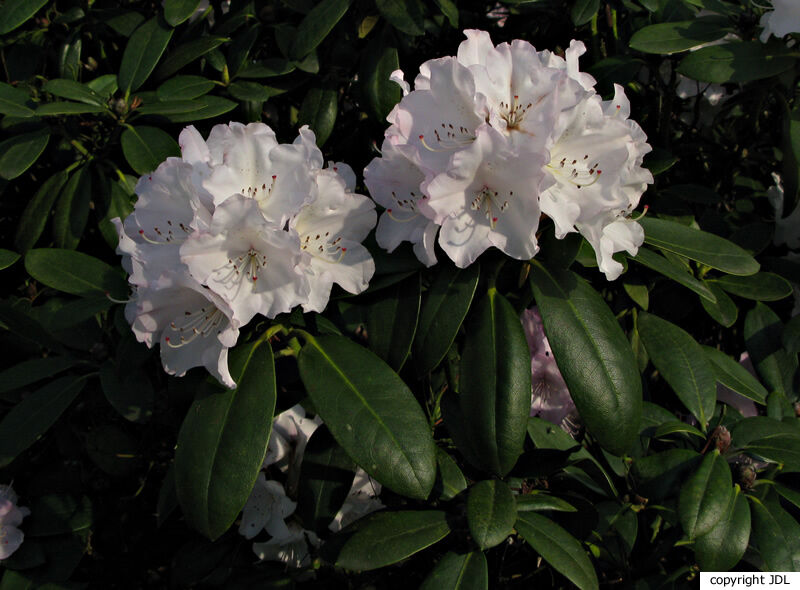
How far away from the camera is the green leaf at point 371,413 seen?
979mm

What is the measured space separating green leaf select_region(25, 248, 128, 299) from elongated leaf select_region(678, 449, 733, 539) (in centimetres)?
98

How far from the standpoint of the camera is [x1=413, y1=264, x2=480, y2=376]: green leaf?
1086mm

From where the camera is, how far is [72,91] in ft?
4.34

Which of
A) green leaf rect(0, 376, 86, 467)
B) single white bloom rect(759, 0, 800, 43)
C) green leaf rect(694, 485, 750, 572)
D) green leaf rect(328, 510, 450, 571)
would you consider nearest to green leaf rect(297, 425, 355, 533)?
green leaf rect(328, 510, 450, 571)

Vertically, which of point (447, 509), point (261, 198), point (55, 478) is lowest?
point (55, 478)

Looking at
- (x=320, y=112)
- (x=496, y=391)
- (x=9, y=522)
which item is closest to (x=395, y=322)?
(x=496, y=391)

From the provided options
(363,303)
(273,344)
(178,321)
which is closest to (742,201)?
(363,303)

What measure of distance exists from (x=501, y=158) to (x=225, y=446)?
1.85 feet

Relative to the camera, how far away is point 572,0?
1516 millimetres

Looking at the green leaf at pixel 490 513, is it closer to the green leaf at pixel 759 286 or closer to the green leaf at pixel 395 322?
the green leaf at pixel 395 322

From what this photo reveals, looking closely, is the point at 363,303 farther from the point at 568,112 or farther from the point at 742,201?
the point at 742,201

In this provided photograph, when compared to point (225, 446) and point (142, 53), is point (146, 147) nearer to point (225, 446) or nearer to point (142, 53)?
point (142, 53)

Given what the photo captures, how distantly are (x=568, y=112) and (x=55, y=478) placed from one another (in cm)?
139

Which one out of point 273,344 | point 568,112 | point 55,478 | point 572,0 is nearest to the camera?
point 568,112
